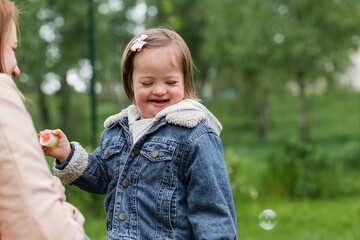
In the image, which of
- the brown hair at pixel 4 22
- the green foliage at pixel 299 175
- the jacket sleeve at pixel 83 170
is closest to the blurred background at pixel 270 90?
the green foliage at pixel 299 175

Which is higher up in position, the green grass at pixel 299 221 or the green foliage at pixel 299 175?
the green foliage at pixel 299 175

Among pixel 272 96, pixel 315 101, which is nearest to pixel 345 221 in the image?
pixel 315 101

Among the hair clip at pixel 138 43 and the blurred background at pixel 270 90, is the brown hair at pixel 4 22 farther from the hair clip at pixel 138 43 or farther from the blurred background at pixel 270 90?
the blurred background at pixel 270 90

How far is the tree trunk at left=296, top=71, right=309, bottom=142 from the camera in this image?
12.2m

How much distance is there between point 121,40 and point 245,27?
9.03 meters

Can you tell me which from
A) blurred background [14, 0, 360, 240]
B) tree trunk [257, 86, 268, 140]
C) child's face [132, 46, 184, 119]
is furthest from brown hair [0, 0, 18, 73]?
tree trunk [257, 86, 268, 140]

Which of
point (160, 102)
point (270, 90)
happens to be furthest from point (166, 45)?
point (270, 90)

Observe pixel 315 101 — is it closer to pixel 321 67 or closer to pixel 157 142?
pixel 321 67

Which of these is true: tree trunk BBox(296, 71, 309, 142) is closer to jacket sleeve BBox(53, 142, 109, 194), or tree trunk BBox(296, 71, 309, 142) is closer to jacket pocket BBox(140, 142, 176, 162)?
jacket sleeve BBox(53, 142, 109, 194)

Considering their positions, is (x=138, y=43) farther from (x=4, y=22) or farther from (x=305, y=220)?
(x=305, y=220)

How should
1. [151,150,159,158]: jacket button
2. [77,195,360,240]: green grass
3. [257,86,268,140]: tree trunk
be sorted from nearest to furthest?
[151,150,159,158]: jacket button → [77,195,360,240]: green grass → [257,86,268,140]: tree trunk

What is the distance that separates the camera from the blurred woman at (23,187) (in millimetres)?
1072

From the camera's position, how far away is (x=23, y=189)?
1.07m

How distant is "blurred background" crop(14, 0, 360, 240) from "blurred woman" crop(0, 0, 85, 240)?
16.6ft
